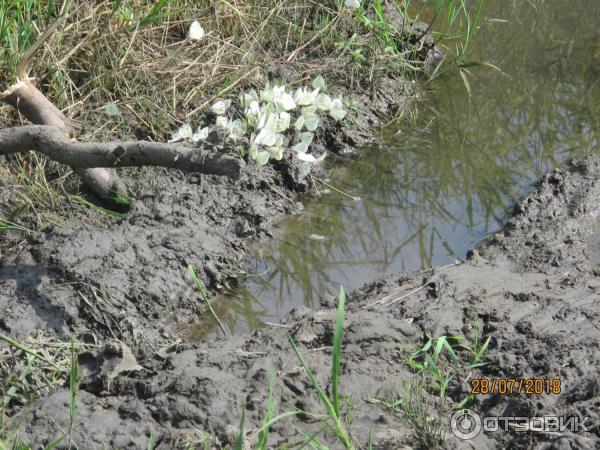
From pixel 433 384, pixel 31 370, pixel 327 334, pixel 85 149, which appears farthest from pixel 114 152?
pixel 433 384

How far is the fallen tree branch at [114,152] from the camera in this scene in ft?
10.6

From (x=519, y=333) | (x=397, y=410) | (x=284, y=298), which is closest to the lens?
(x=397, y=410)

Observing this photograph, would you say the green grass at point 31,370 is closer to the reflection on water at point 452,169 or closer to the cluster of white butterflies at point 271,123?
the reflection on water at point 452,169

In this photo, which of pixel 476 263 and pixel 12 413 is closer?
pixel 12 413

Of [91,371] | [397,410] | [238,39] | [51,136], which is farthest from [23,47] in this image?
[397,410]

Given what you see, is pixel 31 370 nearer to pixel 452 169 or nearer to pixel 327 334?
pixel 327 334

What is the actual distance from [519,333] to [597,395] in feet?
1.61

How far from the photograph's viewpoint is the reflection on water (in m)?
4.29

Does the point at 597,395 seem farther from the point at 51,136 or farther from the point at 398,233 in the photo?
the point at 51,136

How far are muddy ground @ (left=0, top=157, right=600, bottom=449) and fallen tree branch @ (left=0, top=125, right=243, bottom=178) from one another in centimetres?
43

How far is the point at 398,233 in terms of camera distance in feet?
15.0

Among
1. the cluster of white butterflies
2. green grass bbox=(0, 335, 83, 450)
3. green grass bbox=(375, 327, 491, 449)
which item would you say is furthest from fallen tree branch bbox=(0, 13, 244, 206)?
green grass bbox=(375, 327, 491, 449)

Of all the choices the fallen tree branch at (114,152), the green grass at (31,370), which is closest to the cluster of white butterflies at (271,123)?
the fallen tree branch at (114,152)

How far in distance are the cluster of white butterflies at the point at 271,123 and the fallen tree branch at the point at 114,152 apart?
63cm
